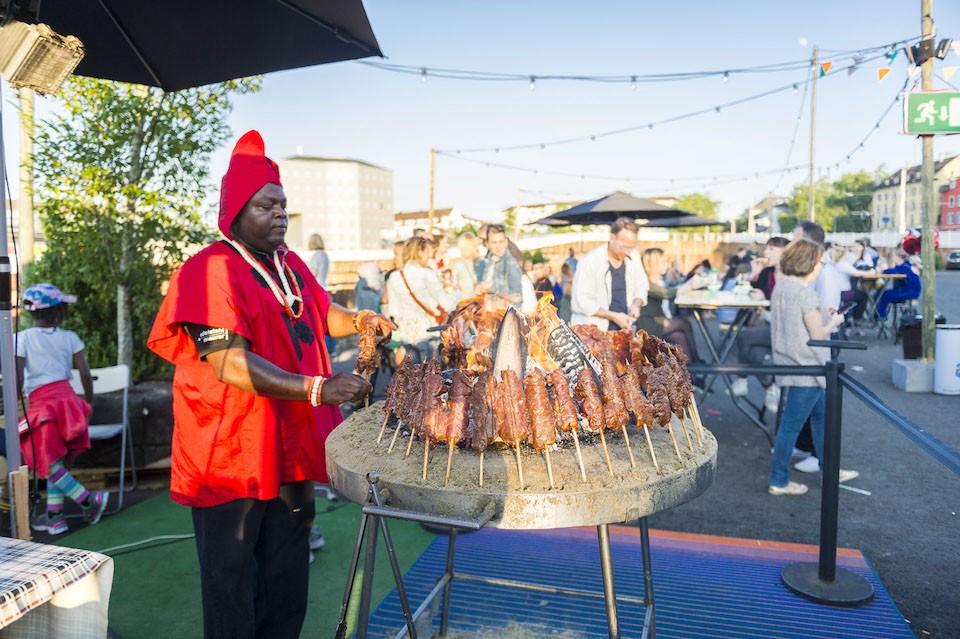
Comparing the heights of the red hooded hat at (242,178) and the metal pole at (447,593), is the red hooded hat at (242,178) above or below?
above

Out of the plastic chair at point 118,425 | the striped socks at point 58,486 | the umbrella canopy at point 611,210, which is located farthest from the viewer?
the umbrella canopy at point 611,210

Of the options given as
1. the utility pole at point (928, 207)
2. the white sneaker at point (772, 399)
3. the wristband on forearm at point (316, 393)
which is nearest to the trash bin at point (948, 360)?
the utility pole at point (928, 207)

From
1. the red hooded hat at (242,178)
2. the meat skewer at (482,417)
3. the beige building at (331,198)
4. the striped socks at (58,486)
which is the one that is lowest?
the striped socks at (58,486)

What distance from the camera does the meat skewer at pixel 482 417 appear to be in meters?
2.26

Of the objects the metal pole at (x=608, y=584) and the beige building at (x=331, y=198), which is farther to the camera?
the beige building at (x=331, y=198)

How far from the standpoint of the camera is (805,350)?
5441mm

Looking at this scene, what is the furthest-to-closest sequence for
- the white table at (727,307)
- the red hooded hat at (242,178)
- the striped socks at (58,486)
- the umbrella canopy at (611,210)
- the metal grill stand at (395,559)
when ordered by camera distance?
the umbrella canopy at (611,210) < the white table at (727,307) < the striped socks at (58,486) < the red hooded hat at (242,178) < the metal grill stand at (395,559)

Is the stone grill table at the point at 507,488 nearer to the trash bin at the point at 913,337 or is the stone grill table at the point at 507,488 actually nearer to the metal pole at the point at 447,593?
the metal pole at the point at 447,593

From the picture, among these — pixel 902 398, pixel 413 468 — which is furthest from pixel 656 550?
pixel 902 398

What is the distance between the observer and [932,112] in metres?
8.12

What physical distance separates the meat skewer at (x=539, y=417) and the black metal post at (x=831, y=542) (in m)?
2.23

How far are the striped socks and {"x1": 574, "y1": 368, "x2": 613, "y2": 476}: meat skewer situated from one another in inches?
165

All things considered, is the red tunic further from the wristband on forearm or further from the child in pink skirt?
the child in pink skirt

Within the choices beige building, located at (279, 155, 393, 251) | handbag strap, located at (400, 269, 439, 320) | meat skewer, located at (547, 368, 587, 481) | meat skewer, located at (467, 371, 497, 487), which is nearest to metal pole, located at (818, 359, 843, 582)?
meat skewer, located at (547, 368, 587, 481)
